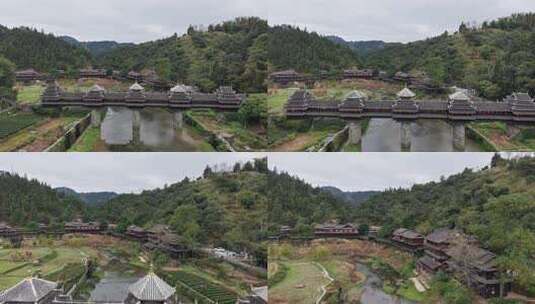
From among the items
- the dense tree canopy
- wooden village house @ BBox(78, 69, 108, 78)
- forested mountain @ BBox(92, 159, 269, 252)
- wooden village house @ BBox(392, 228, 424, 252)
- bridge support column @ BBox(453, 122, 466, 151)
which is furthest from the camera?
wooden village house @ BBox(392, 228, 424, 252)

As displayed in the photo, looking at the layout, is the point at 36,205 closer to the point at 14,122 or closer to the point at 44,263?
the point at 44,263

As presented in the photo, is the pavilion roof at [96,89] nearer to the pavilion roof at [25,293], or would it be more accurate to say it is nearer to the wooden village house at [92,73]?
the wooden village house at [92,73]

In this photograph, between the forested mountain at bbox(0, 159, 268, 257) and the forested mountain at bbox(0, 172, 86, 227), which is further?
the forested mountain at bbox(0, 172, 86, 227)

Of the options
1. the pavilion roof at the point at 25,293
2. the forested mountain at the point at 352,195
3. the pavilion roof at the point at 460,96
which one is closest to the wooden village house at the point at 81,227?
the pavilion roof at the point at 25,293

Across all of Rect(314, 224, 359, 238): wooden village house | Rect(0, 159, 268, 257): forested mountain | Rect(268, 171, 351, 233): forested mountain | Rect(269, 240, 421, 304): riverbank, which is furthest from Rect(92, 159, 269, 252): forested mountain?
Rect(314, 224, 359, 238): wooden village house

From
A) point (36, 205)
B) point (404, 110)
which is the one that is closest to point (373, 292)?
point (404, 110)

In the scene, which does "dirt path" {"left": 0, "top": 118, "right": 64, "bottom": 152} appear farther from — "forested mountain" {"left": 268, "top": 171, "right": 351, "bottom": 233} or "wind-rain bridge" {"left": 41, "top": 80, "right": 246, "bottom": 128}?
"forested mountain" {"left": 268, "top": 171, "right": 351, "bottom": 233}
